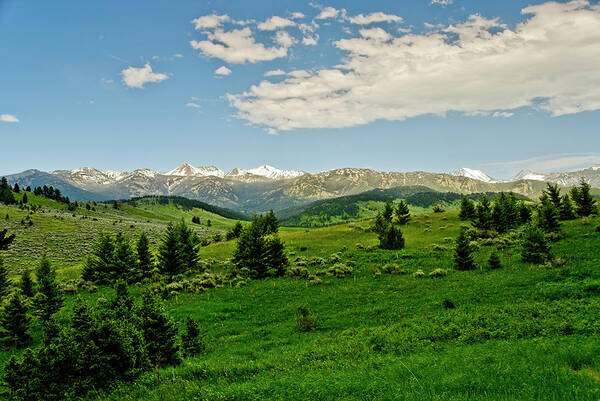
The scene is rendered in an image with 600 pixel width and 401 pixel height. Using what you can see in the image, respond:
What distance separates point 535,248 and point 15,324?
152 feet

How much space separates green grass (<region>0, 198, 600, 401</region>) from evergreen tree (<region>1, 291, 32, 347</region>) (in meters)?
2.42

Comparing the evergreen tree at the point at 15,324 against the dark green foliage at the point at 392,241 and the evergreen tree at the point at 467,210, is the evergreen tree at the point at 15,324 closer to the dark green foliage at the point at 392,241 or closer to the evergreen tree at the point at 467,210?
the dark green foliage at the point at 392,241

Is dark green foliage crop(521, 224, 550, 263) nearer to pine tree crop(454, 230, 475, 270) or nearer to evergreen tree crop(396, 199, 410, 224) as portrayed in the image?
pine tree crop(454, 230, 475, 270)

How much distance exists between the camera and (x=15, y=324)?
2331cm

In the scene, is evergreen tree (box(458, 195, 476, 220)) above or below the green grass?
above

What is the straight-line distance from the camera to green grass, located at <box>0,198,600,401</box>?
31.3ft

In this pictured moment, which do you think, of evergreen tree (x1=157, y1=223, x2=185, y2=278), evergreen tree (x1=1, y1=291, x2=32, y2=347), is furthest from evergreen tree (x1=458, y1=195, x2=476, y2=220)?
evergreen tree (x1=1, y1=291, x2=32, y2=347)

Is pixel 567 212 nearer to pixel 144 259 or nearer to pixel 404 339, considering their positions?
pixel 404 339

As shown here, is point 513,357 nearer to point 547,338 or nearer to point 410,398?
point 547,338

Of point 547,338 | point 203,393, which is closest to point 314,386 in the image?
point 203,393

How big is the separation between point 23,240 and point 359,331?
4149 inches

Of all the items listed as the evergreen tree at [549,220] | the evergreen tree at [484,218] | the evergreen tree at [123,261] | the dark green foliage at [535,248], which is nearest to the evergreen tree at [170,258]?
the evergreen tree at [123,261]

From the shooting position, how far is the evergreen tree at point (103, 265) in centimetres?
4262

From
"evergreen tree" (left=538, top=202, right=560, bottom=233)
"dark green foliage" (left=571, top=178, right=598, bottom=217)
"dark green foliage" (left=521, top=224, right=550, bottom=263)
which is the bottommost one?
"dark green foliage" (left=521, top=224, right=550, bottom=263)
